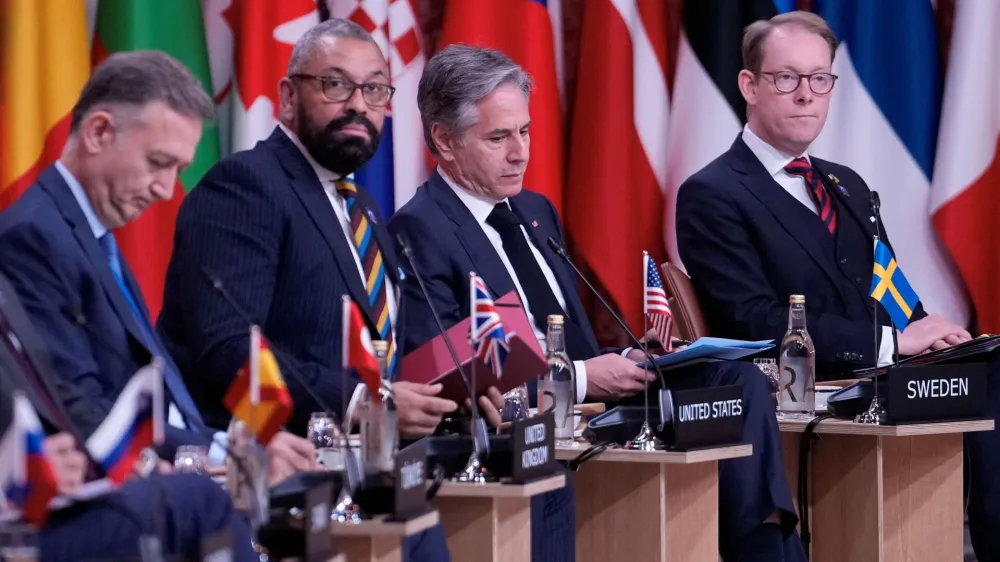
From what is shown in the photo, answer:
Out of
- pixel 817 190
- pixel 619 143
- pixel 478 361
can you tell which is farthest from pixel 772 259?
pixel 478 361

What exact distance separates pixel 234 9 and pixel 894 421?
263 cm

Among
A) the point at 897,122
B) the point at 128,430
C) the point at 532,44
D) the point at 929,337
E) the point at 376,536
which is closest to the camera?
the point at 128,430

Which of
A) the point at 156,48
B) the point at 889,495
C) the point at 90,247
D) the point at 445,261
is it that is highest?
the point at 156,48

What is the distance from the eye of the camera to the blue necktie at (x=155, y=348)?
302 centimetres

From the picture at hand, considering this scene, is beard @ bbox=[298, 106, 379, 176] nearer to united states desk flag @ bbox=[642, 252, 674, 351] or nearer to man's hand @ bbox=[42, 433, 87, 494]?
united states desk flag @ bbox=[642, 252, 674, 351]

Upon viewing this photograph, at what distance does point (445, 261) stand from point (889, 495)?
137cm

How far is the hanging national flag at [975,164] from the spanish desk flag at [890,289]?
4.36 feet

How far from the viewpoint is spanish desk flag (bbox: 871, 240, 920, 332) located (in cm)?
426

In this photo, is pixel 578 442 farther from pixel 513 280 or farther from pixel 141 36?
pixel 141 36

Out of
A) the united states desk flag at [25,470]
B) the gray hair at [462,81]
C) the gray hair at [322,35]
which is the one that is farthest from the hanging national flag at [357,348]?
the gray hair at [462,81]

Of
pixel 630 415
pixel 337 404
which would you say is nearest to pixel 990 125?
pixel 630 415

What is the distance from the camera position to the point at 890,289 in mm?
4297

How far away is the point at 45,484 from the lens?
1.98 metres

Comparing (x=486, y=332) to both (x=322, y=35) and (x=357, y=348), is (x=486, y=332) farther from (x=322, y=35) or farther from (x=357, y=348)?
(x=322, y=35)
